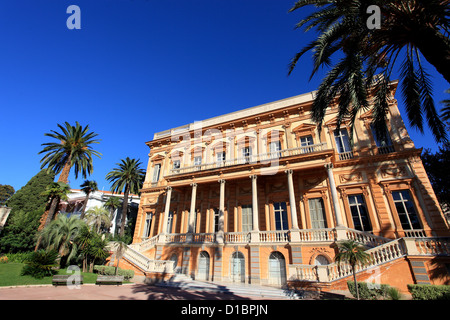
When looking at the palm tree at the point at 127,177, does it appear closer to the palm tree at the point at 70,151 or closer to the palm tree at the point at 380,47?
the palm tree at the point at 70,151

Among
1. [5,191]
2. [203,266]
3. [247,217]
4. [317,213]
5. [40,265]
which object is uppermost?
[5,191]

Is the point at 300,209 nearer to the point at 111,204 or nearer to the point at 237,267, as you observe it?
the point at 237,267

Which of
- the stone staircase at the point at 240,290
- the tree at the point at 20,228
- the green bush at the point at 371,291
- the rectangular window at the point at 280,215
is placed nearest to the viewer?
the green bush at the point at 371,291

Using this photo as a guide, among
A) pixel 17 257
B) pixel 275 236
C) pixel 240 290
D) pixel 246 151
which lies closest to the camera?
pixel 240 290

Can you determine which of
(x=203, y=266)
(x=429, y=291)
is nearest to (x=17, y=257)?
(x=203, y=266)

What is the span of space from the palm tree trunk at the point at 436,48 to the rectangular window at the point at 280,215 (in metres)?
13.2

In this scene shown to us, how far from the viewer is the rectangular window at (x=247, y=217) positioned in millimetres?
18016

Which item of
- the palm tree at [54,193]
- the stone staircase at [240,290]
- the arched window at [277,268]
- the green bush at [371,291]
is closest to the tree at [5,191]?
the palm tree at [54,193]

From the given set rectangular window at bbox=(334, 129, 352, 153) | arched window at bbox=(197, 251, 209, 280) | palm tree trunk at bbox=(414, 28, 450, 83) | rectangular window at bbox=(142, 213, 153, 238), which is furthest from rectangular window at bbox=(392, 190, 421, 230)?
rectangular window at bbox=(142, 213, 153, 238)

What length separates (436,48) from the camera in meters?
5.67

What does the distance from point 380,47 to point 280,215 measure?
1304 cm

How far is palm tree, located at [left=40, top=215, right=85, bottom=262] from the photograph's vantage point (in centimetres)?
1648

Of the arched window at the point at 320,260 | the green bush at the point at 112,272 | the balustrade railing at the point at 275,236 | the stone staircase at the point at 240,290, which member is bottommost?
the stone staircase at the point at 240,290
